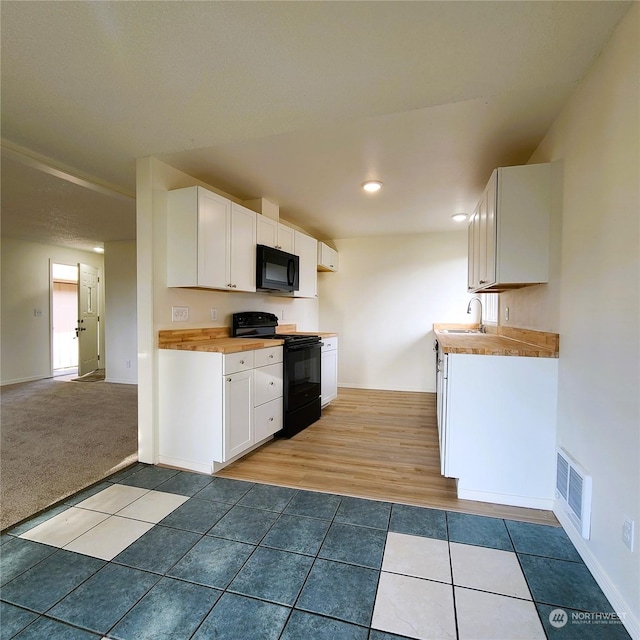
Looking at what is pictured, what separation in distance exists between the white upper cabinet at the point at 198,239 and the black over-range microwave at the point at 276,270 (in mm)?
444

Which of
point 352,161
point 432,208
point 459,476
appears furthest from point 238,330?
point 432,208

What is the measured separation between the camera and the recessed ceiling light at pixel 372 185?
3.22 metres

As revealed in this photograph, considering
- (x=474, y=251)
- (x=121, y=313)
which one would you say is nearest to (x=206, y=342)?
(x=474, y=251)

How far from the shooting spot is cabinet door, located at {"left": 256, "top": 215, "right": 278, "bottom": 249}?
11.4 feet

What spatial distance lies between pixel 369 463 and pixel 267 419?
931 mm

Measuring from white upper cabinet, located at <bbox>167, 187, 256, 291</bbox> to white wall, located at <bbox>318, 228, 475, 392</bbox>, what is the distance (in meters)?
2.95

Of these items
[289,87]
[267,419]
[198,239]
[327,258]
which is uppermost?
[289,87]

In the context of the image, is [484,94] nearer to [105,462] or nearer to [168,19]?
[168,19]

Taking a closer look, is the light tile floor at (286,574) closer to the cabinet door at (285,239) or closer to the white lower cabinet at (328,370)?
the white lower cabinet at (328,370)

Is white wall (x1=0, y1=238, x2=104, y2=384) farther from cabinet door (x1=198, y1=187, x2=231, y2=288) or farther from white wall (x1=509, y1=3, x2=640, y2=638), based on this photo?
white wall (x1=509, y1=3, x2=640, y2=638)

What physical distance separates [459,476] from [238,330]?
2.36 metres

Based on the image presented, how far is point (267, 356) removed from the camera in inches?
118

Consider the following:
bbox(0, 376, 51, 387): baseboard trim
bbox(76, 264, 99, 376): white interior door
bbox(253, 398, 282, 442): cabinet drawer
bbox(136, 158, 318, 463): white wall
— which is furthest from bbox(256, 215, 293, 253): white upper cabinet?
bbox(0, 376, 51, 387): baseboard trim

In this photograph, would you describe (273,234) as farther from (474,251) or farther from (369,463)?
(369,463)
